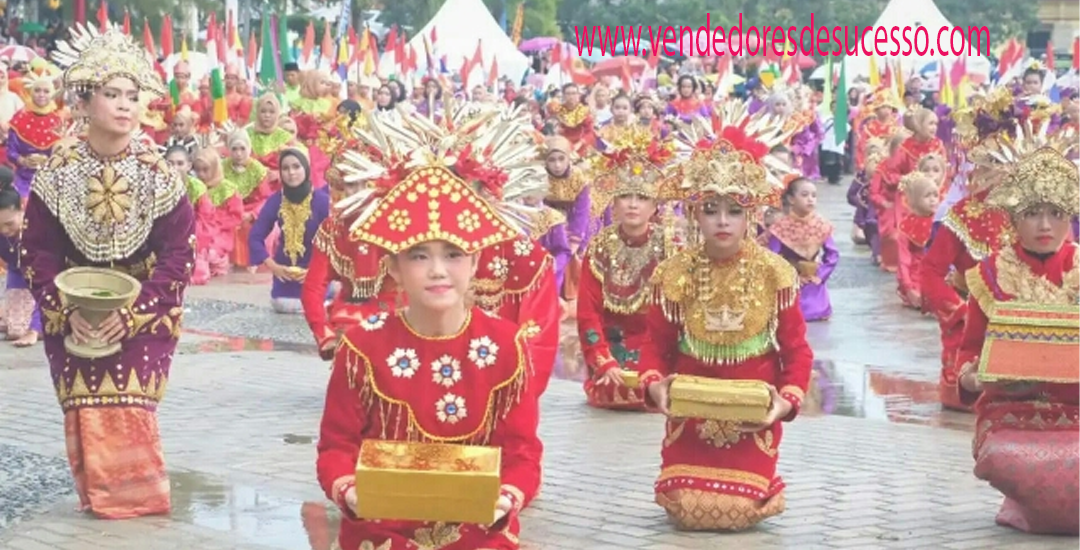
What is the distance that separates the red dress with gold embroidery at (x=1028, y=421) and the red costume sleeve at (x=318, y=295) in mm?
3468

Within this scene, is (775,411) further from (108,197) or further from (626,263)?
(626,263)

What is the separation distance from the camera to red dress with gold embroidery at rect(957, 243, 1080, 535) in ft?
26.0

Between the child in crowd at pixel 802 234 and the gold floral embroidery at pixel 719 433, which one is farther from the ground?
the gold floral embroidery at pixel 719 433

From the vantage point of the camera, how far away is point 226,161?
70.0 ft

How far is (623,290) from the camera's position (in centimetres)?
1155

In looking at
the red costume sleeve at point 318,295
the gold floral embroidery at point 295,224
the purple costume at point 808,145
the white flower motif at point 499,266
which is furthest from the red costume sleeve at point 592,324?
the purple costume at point 808,145

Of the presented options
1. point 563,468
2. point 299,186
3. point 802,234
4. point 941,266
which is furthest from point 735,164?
point 802,234

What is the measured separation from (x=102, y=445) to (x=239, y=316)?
8.39 m

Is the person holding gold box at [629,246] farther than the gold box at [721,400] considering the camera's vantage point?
Yes

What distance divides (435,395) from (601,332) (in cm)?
447

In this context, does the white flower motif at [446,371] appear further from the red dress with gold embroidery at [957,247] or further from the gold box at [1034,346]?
the red dress with gold embroidery at [957,247]

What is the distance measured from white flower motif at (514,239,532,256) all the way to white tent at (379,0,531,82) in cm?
2838

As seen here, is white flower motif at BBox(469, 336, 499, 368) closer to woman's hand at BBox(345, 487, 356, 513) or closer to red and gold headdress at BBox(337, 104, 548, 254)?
red and gold headdress at BBox(337, 104, 548, 254)

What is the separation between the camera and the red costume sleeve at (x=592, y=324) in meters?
9.66
